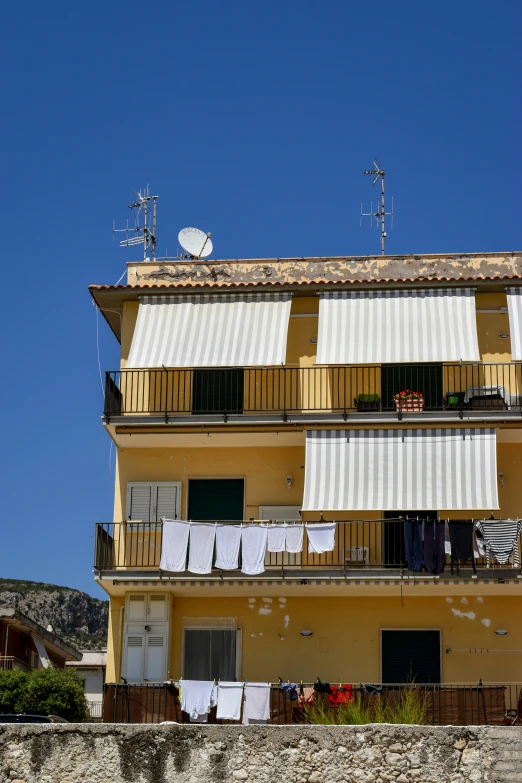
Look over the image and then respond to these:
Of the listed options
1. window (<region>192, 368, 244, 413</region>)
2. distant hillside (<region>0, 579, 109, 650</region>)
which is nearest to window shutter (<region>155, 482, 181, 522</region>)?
window (<region>192, 368, 244, 413</region>)

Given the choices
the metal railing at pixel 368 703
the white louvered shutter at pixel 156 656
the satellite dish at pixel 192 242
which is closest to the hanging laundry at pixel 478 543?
the metal railing at pixel 368 703

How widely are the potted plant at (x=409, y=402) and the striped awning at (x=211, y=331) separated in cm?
276

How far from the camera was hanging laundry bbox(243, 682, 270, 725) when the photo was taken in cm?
2920

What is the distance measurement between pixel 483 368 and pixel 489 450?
2497 millimetres

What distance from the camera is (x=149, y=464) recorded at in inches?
1318

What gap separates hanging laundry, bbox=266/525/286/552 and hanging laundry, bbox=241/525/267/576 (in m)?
0.11

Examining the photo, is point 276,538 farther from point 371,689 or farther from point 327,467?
point 371,689

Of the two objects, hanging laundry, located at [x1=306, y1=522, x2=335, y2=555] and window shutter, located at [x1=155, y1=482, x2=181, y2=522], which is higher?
window shutter, located at [x1=155, y1=482, x2=181, y2=522]

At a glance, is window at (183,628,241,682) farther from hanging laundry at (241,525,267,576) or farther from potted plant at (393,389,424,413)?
potted plant at (393,389,424,413)

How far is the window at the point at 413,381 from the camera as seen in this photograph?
33.3 meters

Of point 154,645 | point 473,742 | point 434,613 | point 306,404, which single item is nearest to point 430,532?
point 434,613

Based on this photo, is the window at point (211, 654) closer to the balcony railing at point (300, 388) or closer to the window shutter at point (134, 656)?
the window shutter at point (134, 656)

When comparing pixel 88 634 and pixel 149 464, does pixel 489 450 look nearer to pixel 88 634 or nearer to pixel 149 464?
pixel 149 464

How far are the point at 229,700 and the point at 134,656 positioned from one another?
306cm
